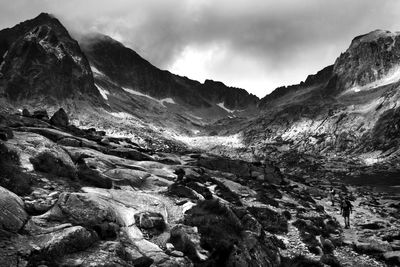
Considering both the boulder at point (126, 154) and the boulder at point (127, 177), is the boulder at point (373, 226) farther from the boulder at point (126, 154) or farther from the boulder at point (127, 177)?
the boulder at point (126, 154)

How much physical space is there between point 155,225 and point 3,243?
9.87 metres

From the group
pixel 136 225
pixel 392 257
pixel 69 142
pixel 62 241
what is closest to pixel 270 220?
pixel 392 257

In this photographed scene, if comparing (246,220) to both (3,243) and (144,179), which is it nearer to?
(144,179)

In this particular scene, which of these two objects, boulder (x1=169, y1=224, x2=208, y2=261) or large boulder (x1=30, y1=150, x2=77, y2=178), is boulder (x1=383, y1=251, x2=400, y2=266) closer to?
boulder (x1=169, y1=224, x2=208, y2=261)

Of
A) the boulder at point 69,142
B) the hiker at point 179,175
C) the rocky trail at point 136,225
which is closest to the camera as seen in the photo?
the rocky trail at point 136,225

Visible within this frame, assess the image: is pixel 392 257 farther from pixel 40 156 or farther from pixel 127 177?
pixel 40 156

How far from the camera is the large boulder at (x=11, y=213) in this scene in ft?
63.2

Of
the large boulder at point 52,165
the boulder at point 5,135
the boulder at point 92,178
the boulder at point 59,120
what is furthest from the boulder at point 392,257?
the boulder at point 59,120

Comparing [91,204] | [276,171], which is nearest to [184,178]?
[91,204]

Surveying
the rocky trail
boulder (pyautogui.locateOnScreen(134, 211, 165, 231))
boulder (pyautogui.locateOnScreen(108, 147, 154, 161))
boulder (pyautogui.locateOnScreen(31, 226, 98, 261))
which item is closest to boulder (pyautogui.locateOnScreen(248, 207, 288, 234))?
the rocky trail

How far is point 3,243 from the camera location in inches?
714

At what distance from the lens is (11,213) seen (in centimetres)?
1994

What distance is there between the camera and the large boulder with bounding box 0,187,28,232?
19.3m

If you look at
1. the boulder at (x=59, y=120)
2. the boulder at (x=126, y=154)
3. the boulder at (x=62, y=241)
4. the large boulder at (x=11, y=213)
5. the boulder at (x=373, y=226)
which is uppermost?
the boulder at (x=59, y=120)
